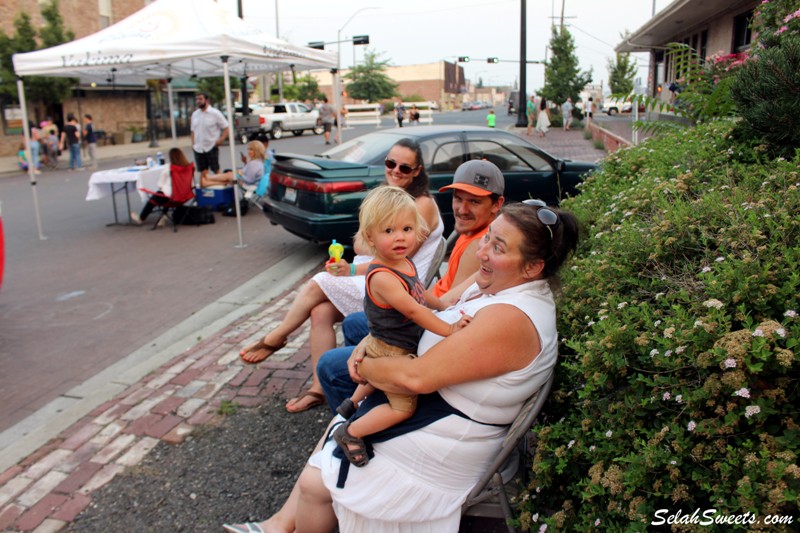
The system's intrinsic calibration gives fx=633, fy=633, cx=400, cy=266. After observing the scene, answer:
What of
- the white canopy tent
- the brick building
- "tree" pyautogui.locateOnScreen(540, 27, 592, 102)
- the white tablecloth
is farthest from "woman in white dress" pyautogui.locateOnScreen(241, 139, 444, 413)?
the brick building

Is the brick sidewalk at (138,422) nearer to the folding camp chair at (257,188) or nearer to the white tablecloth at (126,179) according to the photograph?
the white tablecloth at (126,179)

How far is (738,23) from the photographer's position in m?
15.4

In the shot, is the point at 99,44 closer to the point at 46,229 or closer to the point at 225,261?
the point at 46,229

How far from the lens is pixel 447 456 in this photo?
2.21m

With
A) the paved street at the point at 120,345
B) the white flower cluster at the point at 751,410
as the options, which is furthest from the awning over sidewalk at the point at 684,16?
the white flower cluster at the point at 751,410

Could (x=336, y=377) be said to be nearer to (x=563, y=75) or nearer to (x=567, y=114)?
(x=567, y=114)

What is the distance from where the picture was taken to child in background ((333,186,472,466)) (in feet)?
7.57

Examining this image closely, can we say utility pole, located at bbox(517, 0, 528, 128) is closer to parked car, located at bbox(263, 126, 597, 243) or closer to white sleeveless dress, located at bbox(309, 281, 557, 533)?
parked car, located at bbox(263, 126, 597, 243)

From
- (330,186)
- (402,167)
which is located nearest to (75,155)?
(330,186)

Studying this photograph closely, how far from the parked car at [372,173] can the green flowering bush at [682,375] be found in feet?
16.3

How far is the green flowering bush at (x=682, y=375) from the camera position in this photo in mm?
1491

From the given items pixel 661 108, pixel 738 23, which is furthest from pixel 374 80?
pixel 661 108

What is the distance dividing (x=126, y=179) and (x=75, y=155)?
41.9 feet

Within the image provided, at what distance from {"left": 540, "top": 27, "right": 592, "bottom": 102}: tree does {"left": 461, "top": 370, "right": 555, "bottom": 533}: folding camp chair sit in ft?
117
